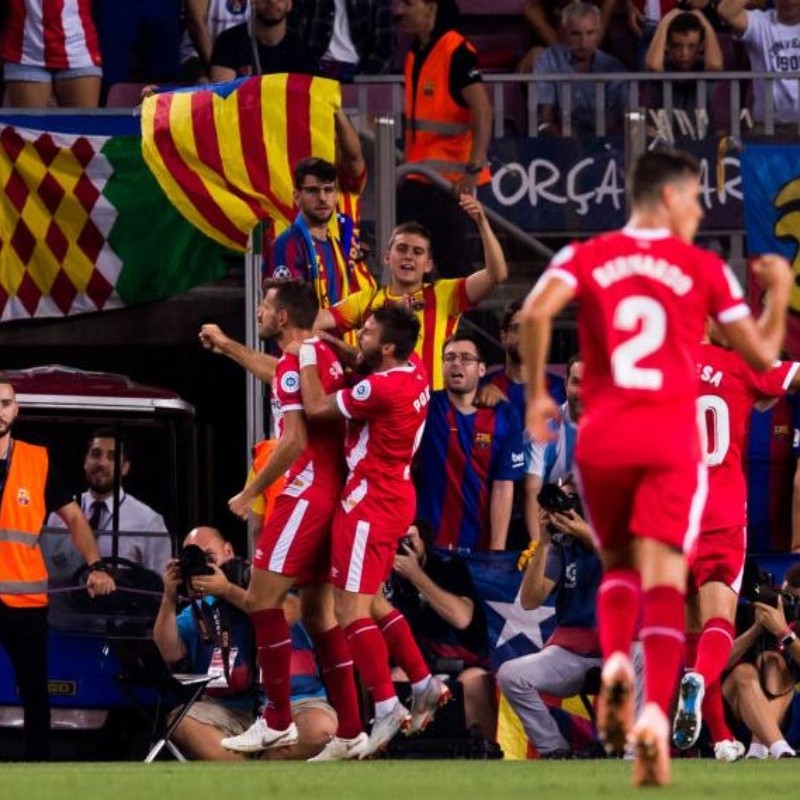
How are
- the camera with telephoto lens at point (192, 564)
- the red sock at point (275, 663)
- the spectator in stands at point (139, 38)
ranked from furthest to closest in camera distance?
the spectator in stands at point (139, 38), the camera with telephoto lens at point (192, 564), the red sock at point (275, 663)

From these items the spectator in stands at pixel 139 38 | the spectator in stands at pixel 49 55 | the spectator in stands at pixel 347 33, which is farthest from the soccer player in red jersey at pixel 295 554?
the spectator in stands at pixel 347 33

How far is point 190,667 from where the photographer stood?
11.4 metres

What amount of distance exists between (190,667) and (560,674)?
185cm

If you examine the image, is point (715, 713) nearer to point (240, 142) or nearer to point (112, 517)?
point (112, 517)

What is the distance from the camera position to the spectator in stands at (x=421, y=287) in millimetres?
11367

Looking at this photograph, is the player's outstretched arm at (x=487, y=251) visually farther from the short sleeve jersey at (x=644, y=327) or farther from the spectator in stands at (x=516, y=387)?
the short sleeve jersey at (x=644, y=327)

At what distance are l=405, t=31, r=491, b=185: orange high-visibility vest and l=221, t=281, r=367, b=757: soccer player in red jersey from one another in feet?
9.08

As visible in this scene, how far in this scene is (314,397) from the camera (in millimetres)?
10336

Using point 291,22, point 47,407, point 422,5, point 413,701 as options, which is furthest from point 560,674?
point 291,22

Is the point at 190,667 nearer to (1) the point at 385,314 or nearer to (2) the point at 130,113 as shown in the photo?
(1) the point at 385,314

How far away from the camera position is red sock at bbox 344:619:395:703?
33.6 feet

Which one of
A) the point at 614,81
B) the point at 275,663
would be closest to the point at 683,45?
the point at 614,81

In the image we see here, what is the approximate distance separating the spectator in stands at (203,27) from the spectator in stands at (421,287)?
3.45 meters

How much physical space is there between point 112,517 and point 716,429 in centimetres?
384
